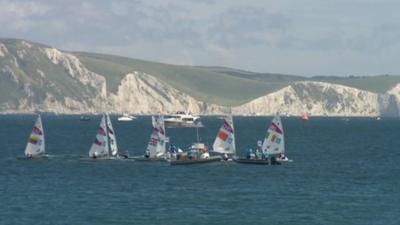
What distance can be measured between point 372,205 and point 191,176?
24696mm

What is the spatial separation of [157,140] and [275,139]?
12328 mm

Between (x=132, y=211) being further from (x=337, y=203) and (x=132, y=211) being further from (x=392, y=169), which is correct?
(x=392, y=169)

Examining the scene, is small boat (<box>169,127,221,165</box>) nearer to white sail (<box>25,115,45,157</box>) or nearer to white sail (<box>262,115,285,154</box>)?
white sail (<box>262,115,285,154</box>)

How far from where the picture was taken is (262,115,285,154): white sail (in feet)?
375

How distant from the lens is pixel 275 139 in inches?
4508

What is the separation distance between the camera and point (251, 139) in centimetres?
18338

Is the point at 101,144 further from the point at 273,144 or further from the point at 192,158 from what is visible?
the point at 273,144

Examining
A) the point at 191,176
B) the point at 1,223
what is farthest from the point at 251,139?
the point at 1,223

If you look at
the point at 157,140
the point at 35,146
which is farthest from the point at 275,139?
the point at 35,146

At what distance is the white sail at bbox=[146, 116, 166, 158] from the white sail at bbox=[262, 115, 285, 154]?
35.1ft

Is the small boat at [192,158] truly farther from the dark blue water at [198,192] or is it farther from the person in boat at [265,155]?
the person in boat at [265,155]

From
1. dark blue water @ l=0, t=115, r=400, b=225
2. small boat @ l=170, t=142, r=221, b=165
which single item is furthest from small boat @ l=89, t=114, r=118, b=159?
small boat @ l=170, t=142, r=221, b=165

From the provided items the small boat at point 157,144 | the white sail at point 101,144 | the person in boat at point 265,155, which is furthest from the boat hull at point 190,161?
the white sail at point 101,144

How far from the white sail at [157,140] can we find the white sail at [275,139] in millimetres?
10696
